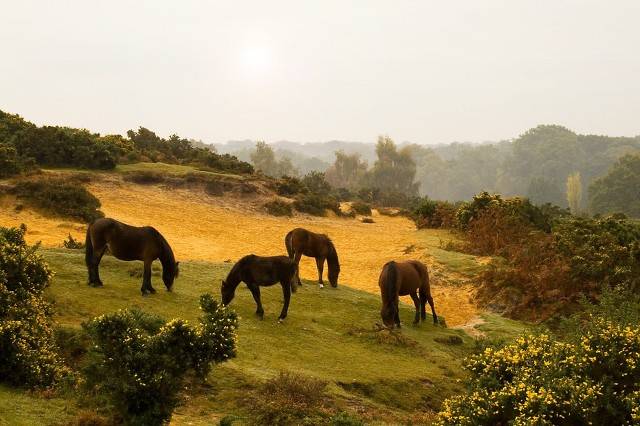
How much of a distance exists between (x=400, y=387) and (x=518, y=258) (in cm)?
1310

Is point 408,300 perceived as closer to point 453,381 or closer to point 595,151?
point 453,381

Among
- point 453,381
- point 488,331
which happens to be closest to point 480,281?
point 488,331

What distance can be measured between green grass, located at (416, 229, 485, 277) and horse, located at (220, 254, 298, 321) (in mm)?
11594

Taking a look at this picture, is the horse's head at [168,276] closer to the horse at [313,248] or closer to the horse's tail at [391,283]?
the horse at [313,248]

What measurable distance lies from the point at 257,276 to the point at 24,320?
4.69 metres

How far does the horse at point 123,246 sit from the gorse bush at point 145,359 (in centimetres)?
518

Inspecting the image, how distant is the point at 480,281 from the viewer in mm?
20016

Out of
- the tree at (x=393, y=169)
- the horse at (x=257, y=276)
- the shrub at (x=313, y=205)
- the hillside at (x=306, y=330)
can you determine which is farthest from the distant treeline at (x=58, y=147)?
the tree at (x=393, y=169)

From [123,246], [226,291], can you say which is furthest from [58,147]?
[226,291]

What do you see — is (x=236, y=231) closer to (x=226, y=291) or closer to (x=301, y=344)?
(x=226, y=291)

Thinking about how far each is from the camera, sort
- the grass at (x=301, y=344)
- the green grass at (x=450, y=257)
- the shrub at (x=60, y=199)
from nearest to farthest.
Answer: the grass at (x=301, y=344)
the green grass at (x=450, y=257)
the shrub at (x=60, y=199)

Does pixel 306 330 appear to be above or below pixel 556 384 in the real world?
below

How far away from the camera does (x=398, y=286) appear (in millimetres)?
12547

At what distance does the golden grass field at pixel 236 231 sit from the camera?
20.7 meters
